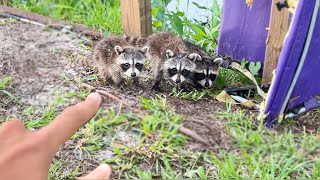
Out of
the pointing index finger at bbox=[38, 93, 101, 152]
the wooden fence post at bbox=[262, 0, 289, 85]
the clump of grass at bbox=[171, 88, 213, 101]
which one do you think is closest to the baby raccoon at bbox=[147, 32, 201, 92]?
the clump of grass at bbox=[171, 88, 213, 101]

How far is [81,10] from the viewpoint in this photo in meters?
5.43

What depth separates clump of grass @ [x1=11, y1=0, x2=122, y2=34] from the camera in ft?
16.6

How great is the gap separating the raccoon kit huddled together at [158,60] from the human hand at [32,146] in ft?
9.95

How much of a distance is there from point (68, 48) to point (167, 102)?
4.09ft

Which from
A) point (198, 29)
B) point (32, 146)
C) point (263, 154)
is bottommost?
point (263, 154)

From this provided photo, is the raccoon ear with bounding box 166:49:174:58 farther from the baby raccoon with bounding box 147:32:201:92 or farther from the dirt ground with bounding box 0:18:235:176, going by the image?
the dirt ground with bounding box 0:18:235:176

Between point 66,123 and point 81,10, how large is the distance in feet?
15.1

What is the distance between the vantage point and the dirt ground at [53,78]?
3.43 m


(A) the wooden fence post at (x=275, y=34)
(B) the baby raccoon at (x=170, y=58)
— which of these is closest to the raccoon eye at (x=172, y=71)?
(B) the baby raccoon at (x=170, y=58)

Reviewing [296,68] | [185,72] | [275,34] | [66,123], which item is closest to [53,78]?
[185,72]

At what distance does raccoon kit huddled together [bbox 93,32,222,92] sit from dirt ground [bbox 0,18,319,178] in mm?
131

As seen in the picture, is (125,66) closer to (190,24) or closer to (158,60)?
(158,60)

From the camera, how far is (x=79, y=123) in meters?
0.99

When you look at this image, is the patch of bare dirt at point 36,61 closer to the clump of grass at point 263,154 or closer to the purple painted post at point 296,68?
the clump of grass at point 263,154
